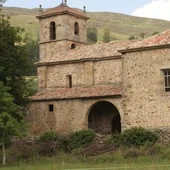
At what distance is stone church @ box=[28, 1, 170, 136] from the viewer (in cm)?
2886

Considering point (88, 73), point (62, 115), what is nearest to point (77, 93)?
point (62, 115)

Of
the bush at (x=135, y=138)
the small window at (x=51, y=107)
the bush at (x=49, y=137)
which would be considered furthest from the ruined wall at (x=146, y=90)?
the small window at (x=51, y=107)

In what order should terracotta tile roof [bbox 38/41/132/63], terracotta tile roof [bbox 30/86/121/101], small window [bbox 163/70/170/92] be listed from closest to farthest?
small window [bbox 163/70/170/92]
terracotta tile roof [bbox 30/86/121/101]
terracotta tile roof [bbox 38/41/132/63]

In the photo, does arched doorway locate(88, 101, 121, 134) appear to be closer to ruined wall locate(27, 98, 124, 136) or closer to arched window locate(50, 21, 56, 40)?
ruined wall locate(27, 98, 124, 136)

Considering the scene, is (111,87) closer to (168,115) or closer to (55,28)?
(168,115)

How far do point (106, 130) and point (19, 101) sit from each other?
7000 millimetres

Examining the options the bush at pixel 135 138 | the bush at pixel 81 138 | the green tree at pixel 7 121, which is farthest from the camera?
the bush at pixel 81 138

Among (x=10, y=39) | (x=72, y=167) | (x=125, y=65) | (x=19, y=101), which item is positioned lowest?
(x=72, y=167)

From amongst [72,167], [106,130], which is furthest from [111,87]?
[72,167]

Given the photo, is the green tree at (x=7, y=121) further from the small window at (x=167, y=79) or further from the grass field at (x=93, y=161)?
the small window at (x=167, y=79)

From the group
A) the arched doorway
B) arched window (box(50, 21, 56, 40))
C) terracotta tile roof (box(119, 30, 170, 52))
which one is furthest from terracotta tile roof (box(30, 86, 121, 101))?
arched window (box(50, 21, 56, 40))

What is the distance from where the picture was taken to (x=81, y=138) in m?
27.9

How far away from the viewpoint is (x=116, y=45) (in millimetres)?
36938

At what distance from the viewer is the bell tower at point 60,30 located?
139 feet
